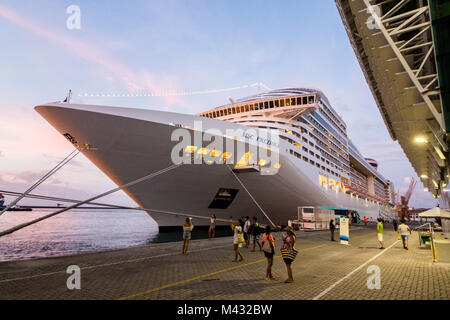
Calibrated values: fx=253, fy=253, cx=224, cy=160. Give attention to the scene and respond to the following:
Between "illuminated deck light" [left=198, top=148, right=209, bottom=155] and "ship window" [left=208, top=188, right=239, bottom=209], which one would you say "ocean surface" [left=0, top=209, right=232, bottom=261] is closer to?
"ship window" [left=208, top=188, right=239, bottom=209]

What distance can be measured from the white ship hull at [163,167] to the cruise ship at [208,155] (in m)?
0.05

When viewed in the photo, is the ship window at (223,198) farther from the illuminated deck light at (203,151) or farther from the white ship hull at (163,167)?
the illuminated deck light at (203,151)

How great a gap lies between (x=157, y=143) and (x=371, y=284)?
11532 millimetres

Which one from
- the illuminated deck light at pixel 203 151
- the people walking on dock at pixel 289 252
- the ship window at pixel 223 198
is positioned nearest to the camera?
the people walking on dock at pixel 289 252

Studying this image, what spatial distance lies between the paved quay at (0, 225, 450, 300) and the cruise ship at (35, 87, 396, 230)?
1803 millimetres

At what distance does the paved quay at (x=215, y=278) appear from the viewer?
5203 mm

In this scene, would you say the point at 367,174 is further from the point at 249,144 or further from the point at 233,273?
the point at 233,273

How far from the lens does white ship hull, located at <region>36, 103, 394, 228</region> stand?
12.8 m

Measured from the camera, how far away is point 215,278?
664 centimetres

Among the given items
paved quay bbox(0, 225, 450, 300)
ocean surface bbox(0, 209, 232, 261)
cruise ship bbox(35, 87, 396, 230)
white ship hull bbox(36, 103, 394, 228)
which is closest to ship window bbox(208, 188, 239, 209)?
cruise ship bbox(35, 87, 396, 230)

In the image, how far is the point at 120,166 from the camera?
49.6ft

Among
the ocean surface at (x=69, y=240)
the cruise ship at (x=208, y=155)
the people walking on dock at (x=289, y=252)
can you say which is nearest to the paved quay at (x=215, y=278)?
the people walking on dock at (x=289, y=252)

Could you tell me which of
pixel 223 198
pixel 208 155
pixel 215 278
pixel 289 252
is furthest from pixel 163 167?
pixel 289 252

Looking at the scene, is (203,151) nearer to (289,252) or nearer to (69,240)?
(289,252)
